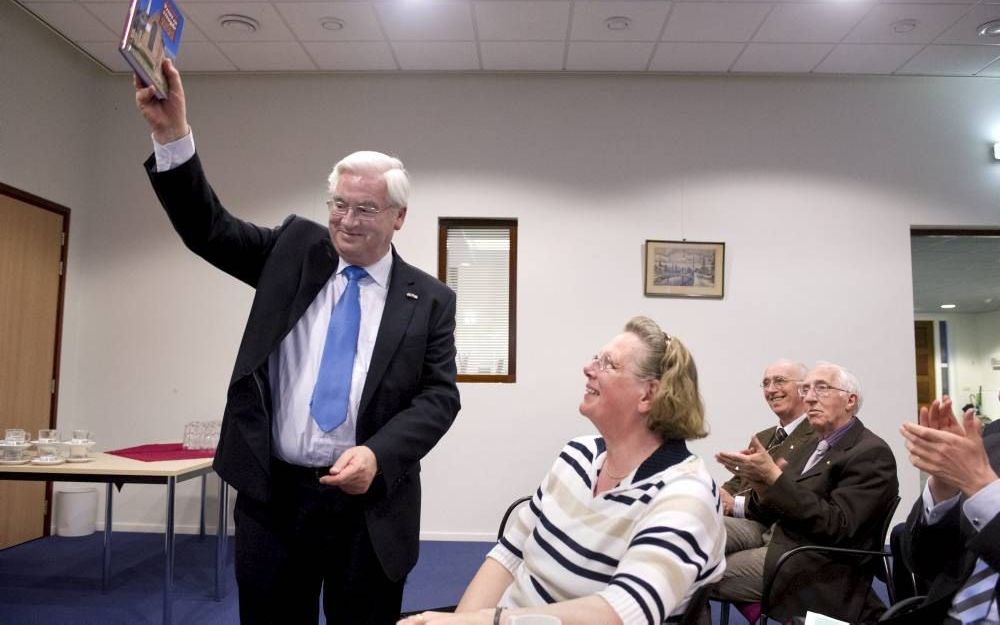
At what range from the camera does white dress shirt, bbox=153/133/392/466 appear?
1.48 meters

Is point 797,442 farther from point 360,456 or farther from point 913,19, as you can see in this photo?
point 913,19

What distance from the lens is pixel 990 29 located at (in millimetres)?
4242

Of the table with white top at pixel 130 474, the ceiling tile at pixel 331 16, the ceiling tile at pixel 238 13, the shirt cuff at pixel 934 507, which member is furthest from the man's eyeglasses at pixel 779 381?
the ceiling tile at pixel 238 13

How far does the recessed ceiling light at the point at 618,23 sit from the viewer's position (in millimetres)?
4176

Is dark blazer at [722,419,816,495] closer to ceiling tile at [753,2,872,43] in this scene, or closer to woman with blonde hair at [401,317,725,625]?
woman with blonde hair at [401,317,725,625]

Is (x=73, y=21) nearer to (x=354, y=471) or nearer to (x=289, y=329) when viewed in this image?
(x=289, y=329)

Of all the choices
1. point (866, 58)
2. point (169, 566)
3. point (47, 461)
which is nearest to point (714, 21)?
point (866, 58)

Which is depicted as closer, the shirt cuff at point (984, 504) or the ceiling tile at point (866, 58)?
the shirt cuff at point (984, 504)

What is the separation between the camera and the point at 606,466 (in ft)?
5.14

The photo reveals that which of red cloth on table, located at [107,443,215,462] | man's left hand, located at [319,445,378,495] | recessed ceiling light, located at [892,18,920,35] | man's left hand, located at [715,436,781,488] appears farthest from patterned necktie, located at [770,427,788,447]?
red cloth on table, located at [107,443,215,462]

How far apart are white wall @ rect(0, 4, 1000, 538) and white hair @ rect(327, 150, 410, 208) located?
3306 millimetres

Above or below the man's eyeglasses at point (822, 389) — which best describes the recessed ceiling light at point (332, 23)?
above

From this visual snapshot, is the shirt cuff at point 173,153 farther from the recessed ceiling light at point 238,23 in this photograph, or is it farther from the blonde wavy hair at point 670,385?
the recessed ceiling light at point 238,23

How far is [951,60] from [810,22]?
1.26 meters
